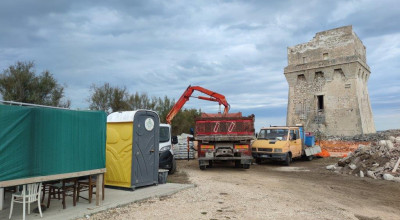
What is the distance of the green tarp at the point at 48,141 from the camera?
5133 mm

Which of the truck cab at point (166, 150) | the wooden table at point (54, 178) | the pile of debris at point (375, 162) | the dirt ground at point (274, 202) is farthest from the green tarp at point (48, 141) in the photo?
the pile of debris at point (375, 162)

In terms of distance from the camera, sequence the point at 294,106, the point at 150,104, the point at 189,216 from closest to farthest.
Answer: the point at 189,216 → the point at 150,104 → the point at 294,106

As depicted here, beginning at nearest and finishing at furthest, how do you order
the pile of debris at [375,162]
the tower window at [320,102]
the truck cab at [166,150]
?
the truck cab at [166,150]
the pile of debris at [375,162]
the tower window at [320,102]

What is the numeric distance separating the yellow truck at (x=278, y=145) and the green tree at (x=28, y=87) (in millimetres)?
15336

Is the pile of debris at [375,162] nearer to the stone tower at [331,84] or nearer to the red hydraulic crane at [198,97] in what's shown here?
the red hydraulic crane at [198,97]

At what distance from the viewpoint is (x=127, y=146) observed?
8484 mm

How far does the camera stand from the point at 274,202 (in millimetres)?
7566

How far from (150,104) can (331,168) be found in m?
21.4

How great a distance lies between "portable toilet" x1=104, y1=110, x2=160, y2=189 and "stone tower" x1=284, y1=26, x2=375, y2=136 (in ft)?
89.0

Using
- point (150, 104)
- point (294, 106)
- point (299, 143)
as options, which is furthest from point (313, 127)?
point (150, 104)

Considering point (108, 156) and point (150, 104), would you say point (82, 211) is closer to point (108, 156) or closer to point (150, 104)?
point (108, 156)

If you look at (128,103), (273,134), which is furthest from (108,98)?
(273,134)

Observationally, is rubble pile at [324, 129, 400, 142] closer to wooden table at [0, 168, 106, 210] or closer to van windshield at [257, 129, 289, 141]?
van windshield at [257, 129, 289, 141]

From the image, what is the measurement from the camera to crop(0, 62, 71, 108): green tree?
2038 centimetres
